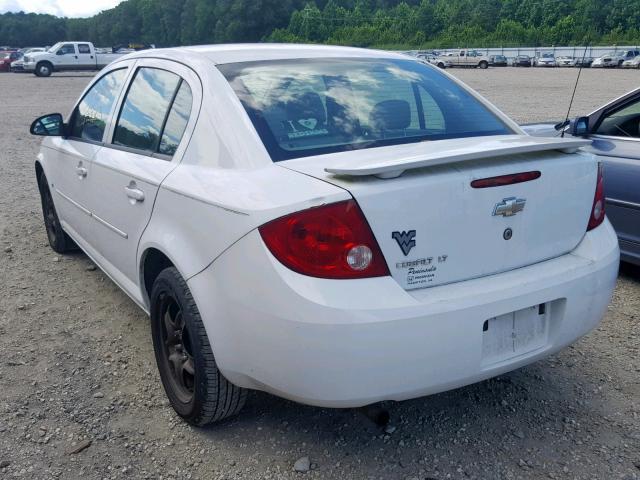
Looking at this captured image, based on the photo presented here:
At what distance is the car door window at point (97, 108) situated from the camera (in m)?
3.81

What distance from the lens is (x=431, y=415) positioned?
2916 mm

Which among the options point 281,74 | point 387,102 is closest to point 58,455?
point 281,74

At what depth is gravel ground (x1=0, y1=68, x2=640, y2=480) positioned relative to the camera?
257 cm

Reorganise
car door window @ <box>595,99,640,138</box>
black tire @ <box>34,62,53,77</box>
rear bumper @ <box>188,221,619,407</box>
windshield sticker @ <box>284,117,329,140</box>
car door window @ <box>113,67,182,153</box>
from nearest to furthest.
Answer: rear bumper @ <box>188,221,619,407</box> → windshield sticker @ <box>284,117,329,140</box> → car door window @ <box>113,67,182,153</box> → car door window @ <box>595,99,640,138</box> → black tire @ <box>34,62,53,77</box>

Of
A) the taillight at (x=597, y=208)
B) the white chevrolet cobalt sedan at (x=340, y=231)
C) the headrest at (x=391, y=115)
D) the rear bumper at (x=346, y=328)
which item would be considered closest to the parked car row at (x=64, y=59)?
the white chevrolet cobalt sedan at (x=340, y=231)

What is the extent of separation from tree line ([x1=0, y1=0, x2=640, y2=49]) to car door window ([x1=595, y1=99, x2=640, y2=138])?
6358cm

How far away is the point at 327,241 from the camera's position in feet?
7.20

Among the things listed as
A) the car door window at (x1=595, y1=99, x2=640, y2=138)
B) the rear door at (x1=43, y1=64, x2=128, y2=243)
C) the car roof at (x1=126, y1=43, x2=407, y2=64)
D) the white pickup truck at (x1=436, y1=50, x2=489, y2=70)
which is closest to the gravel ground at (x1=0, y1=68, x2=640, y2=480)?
the rear door at (x1=43, y1=64, x2=128, y2=243)

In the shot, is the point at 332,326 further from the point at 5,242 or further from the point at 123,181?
the point at 5,242

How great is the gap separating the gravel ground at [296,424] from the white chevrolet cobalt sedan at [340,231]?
218mm

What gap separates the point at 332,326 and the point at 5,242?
4576 millimetres

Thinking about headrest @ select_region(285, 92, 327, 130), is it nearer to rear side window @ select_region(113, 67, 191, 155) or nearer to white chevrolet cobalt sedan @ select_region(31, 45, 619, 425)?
white chevrolet cobalt sedan @ select_region(31, 45, 619, 425)

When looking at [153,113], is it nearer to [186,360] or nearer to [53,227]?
[186,360]

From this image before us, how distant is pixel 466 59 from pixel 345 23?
50.0 m
